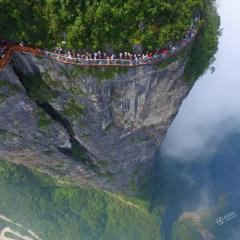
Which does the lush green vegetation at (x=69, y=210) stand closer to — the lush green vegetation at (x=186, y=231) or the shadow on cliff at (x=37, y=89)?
the lush green vegetation at (x=186, y=231)

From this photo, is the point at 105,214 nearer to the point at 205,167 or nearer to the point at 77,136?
the point at 205,167

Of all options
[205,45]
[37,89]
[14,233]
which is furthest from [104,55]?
[14,233]

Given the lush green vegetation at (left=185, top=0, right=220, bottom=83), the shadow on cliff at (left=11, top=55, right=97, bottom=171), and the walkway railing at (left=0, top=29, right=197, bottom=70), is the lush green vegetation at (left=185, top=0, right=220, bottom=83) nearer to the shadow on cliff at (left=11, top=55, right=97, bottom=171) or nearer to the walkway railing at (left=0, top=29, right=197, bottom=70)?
the walkway railing at (left=0, top=29, right=197, bottom=70)

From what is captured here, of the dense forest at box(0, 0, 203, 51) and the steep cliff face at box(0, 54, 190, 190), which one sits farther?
the steep cliff face at box(0, 54, 190, 190)

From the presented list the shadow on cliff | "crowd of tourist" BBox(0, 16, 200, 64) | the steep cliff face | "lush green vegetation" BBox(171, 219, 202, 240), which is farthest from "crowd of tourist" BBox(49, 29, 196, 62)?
"lush green vegetation" BBox(171, 219, 202, 240)

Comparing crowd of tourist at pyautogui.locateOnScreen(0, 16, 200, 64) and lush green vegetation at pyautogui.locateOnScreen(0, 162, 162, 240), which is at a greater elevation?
lush green vegetation at pyautogui.locateOnScreen(0, 162, 162, 240)

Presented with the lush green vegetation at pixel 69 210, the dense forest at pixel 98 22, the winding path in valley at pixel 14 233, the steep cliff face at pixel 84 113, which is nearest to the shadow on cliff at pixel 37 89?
the steep cliff face at pixel 84 113
